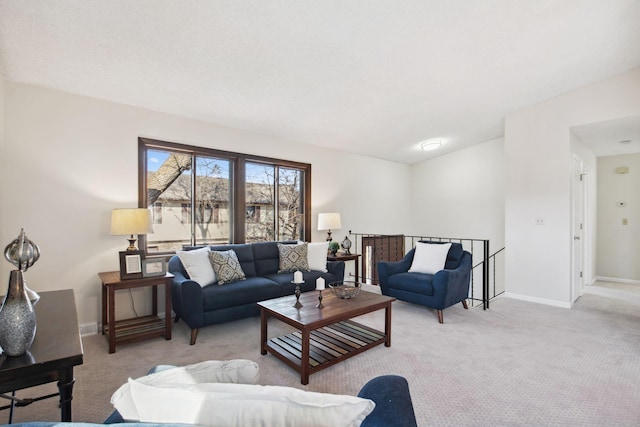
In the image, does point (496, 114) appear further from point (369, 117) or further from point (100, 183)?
point (100, 183)

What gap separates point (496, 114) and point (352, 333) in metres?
3.92

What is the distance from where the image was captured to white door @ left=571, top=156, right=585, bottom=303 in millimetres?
4102

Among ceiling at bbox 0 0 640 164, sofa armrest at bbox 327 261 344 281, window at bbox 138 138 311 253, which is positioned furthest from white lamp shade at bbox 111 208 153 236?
sofa armrest at bbox 327 261 344 281

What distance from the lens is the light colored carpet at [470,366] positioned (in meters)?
1.84

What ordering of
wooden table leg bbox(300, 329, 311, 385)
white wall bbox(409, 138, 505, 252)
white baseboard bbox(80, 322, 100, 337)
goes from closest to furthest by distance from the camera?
wooden table leg bbox(300, 329, 311, 385), white baseboard bbox(80, 322, 100, 337), white wall bbox(409, 138, 505, 252)

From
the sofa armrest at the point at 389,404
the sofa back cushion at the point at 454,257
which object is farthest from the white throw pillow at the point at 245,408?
the sofa back cushion at the point at 454,257

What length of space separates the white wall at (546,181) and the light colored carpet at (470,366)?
664mm

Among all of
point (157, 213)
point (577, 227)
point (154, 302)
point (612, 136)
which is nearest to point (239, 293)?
point (154, 302)

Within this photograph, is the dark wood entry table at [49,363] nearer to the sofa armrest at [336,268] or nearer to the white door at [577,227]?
the sofa armrest at [336,268]

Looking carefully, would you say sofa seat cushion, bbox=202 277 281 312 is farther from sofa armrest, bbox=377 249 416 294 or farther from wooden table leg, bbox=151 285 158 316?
sofa armrest, bbox=377 249 416 294

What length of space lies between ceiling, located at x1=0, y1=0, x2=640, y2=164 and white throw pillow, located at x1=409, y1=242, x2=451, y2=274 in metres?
1.90

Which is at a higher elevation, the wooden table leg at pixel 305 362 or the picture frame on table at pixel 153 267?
the picture frame on table at pixel 153 267

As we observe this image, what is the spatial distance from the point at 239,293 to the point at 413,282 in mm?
2033

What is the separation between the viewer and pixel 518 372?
Answer: 90.7 inches
